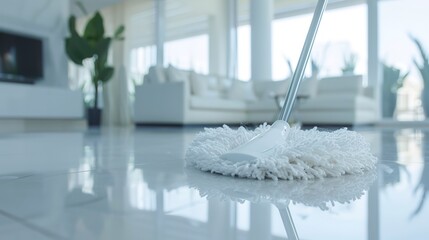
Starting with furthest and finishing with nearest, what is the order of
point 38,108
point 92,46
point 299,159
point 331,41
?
point 331,41, point 92,46, point 38,108, point 299,159

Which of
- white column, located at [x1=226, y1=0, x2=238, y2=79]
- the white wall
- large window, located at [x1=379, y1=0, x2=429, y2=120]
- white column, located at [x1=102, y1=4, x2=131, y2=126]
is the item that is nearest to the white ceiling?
the white wall

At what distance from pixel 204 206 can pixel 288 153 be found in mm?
243

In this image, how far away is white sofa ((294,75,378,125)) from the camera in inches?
150

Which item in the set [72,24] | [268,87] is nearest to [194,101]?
[268,87]

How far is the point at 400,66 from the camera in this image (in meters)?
4.88

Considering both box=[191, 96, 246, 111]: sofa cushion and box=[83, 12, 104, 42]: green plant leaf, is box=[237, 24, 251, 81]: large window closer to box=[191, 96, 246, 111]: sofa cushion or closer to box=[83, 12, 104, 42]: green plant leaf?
box=[191, 96, 246, 111]: sofa cushion

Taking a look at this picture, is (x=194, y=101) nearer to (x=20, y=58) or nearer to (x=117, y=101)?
(x=20, y=58)

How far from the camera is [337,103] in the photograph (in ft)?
12.7

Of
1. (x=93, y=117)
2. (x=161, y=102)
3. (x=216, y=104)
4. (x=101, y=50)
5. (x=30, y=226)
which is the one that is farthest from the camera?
(x=93, y=117)

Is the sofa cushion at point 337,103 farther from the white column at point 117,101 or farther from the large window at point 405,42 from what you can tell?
the white column at point 117,101

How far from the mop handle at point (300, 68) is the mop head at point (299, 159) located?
0.21ft

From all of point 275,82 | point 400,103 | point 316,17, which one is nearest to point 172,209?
point 316,17

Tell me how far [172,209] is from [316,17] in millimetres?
584

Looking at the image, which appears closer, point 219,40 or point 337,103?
point 337,103
